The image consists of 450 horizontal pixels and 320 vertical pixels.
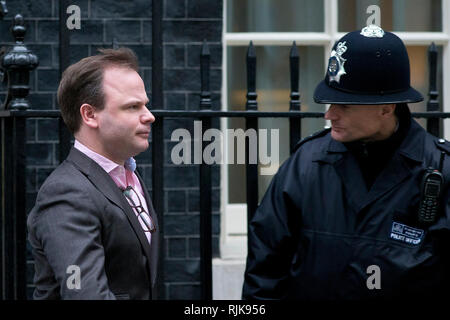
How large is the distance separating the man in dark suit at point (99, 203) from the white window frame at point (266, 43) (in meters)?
2.89

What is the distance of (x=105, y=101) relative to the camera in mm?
3107

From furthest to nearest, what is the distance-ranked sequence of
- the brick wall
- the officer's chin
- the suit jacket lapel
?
the brick wall < the officer's chin < the suit jacket lapel

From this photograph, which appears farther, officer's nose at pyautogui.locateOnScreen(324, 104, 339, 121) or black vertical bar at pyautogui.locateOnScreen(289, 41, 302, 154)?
black vertical bar at pyautogui.locateOnScreen(289, 41, 302, 154)

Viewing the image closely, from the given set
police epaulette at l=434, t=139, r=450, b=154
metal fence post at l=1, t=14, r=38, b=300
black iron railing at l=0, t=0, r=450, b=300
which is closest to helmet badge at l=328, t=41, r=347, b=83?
police epaulette at l=434, t=139, r=450, b=154

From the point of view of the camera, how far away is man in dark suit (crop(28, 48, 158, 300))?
2.86m

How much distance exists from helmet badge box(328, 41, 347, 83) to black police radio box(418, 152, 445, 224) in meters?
0.48

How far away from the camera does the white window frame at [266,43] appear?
20.1ft

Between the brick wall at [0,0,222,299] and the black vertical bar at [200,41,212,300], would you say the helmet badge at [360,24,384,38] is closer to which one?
the black vertical bar at [200,41,212,300]

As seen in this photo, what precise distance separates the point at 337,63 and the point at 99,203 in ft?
3.26

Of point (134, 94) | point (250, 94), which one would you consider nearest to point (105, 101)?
point (134, 94)

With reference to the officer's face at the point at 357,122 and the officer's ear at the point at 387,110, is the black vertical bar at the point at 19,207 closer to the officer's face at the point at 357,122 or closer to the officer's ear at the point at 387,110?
the officer's face at the point at 357,122

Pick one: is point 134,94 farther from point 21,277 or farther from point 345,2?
point 345,2

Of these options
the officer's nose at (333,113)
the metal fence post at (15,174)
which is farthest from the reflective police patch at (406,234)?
the metal fence post at (15,174)
